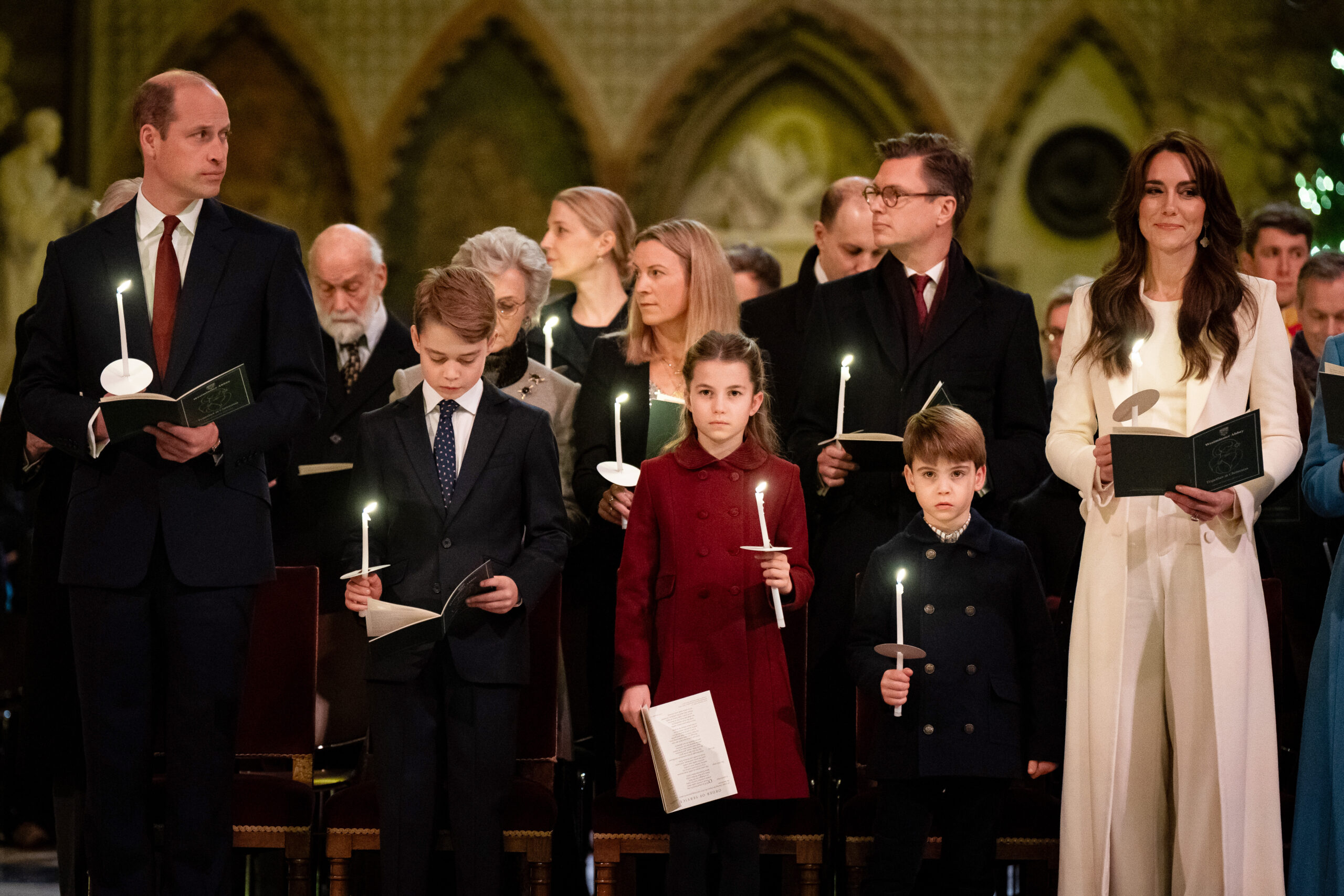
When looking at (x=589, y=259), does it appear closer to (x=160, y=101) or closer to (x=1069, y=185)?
(x=160, y=101)

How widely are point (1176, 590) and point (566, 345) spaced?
220 centimetres

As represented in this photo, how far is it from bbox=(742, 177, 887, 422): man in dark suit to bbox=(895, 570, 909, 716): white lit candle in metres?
0.81

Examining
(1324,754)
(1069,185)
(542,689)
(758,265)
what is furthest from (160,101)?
(1069,185)

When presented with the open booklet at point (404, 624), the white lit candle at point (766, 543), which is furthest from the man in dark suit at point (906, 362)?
the open booklet at point (404, 624)

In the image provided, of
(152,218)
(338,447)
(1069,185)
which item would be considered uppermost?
(1069,185)

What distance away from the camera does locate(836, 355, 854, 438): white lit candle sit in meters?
3.35

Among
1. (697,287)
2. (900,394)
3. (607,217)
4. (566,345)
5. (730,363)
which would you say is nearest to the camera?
(730,363)

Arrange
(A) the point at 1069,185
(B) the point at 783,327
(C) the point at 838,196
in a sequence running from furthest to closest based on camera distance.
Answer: (A) the point at 1069,185 < (C) the point at 838,196 < (B) the point at 783,327

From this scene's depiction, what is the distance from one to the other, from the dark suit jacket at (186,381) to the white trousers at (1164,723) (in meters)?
Result: 1.84

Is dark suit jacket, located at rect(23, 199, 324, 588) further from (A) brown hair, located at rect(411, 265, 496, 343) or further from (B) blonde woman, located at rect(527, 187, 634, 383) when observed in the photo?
(B) blonde woman, located at rect(527, 187, 634, 383)

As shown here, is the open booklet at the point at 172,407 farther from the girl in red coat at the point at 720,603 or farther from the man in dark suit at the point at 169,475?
the girl in red coat at the point at 720,603

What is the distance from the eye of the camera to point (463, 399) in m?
3.29

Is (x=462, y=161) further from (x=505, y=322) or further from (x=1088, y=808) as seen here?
(x=1088, y=808)

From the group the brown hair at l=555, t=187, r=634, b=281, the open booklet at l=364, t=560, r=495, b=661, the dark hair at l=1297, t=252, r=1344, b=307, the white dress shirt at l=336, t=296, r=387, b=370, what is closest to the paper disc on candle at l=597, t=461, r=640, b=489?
the open booklet at l=364, t=560, r=495, b=661
